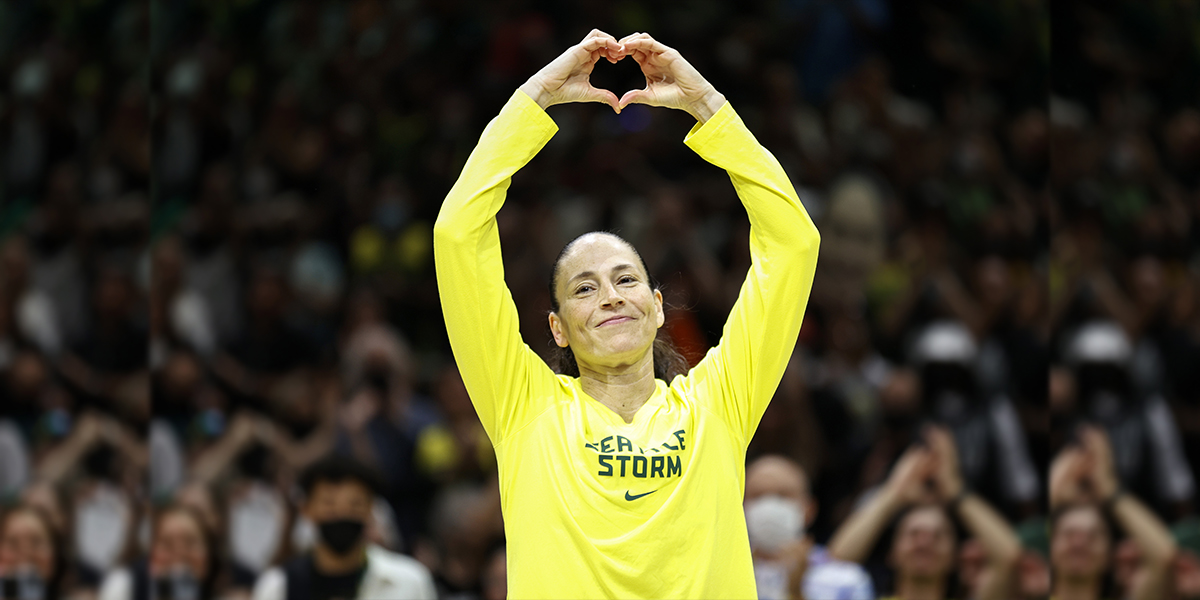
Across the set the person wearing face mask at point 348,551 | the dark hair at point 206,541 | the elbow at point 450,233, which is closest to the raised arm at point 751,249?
the elbow at point 450,233

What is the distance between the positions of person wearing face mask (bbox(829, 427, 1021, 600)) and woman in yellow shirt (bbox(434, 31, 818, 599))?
2.29m

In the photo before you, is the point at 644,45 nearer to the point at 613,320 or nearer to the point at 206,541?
the point at 613,320

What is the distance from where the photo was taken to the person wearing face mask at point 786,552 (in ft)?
12.1

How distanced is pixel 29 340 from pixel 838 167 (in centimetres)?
390

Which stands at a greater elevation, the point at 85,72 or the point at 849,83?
the point at 85,72

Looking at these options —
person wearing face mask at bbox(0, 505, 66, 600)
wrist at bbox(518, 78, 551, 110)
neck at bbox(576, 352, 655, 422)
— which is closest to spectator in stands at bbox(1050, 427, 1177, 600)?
neck at bbox(576, 352, 655, 422)

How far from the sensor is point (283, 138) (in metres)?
5.64

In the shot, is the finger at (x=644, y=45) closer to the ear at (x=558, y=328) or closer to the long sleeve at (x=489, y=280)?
the long sleeve at (x=489, y=280)

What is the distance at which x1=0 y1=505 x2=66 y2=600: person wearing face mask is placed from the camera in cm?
455

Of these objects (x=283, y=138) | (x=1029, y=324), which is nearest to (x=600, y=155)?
(x=283, y=138)

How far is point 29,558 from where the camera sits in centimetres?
459

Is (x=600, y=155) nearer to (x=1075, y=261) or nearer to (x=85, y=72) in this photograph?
(x=1075, y=261)

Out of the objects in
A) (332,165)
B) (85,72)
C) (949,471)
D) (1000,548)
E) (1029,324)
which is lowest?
(1000,548)

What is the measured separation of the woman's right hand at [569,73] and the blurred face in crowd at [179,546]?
334 centimetres
